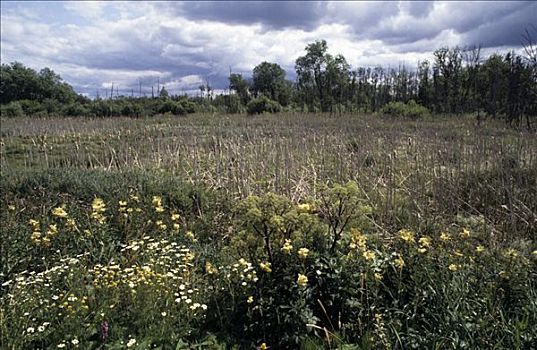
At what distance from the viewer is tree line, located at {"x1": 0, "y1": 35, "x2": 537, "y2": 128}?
20625mm

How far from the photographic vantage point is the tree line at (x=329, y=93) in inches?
812

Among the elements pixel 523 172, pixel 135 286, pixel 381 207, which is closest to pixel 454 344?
pixel 135 286

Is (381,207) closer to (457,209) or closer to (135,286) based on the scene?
(457,209)

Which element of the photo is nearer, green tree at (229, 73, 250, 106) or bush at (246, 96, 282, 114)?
bush at (246, 96, 282, 114)

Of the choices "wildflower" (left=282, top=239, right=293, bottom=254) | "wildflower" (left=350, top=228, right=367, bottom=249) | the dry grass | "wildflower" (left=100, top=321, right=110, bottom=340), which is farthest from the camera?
the dry grass

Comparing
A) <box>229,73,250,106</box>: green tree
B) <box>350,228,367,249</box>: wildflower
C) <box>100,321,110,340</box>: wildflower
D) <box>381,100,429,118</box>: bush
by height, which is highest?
<box>229,73,250,106</box>: green tree

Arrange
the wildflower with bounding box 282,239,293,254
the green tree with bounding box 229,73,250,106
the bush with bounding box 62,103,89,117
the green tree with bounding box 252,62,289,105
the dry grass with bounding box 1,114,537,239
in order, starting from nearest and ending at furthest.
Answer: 1. the wildflower with bounding box 282,239,293,254
2. the dry grass with bounding box 1,114,537,239
3. the bush with bounding box 62,103,89,117
4. the green tree with bounding box 229,73,250,106
5. the green tree with bounding box 252,62,289,105

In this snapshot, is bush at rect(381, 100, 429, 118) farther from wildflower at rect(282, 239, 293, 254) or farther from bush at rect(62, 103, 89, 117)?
bush at rect(62, 103, 89, 117)

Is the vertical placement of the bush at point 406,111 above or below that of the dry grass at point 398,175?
above

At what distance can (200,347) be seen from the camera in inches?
89.7

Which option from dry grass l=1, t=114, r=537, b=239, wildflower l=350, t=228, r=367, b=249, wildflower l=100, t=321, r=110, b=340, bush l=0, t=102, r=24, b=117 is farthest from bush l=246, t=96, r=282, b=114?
wildflower l=100, t=321, r=110, b=340

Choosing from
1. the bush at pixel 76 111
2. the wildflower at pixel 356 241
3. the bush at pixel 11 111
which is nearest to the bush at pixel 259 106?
the bush at pixel 76 111

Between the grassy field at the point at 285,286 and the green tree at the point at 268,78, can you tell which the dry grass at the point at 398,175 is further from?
the green tree at the point at 268,78

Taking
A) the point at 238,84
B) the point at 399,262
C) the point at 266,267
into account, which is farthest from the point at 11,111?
the point at 399,262
